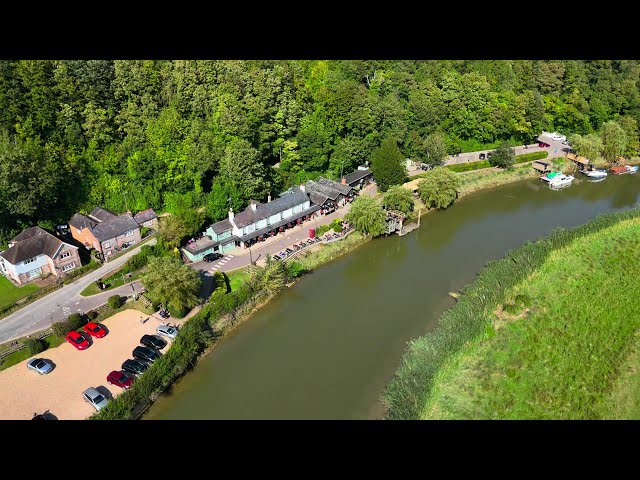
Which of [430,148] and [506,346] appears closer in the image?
[506,346]

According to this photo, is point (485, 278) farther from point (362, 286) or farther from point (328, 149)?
point (328, 149)

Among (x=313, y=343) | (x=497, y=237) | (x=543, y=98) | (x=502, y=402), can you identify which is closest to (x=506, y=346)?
(x=502, y=402)

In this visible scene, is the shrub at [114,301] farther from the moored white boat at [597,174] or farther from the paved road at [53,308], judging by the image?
the moored white boat at [597,174]

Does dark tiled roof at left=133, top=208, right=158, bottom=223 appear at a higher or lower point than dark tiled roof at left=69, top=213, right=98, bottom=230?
lower

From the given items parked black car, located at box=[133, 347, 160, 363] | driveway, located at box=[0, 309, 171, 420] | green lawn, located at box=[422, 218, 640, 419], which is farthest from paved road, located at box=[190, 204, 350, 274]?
green lawn, located at box=[422, 218, 640, 419]

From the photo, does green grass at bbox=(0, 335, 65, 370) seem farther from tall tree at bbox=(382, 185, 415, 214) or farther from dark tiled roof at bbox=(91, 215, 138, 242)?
tall tree at bbox=(382, 185, 415, 214)

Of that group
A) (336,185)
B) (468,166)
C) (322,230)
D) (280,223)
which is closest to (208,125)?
(280,223)

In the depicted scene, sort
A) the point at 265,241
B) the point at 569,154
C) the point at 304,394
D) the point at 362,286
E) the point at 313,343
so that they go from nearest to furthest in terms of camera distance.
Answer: the point at 304,394 → the point at 313,343 → the point at 362,286 → the point at 265,241 → the point at 569,154
